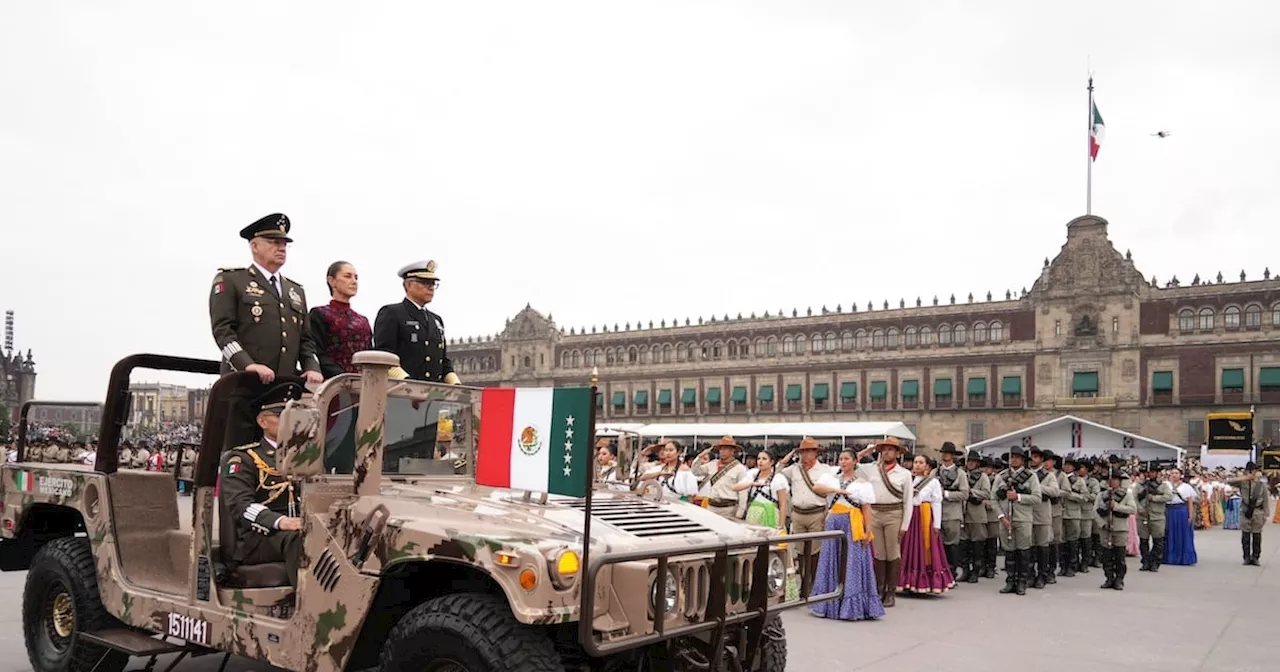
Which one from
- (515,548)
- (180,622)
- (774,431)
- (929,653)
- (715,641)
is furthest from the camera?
(774,431)

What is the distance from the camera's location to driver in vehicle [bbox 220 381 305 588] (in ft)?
17.7

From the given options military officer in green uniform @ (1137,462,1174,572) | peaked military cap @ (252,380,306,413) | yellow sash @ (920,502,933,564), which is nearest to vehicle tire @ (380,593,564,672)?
peaked military cap @ (252,380,306,413)

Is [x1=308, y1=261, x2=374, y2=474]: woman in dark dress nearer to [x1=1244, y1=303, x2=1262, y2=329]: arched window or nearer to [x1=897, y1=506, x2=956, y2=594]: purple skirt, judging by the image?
[x1=897, y1=506, x2=956, y2=594]: purple skirt

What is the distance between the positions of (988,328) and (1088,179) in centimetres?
1091

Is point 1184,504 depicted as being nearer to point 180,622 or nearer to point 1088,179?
point 180,622

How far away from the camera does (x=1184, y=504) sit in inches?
720

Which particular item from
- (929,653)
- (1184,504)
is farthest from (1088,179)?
(929,653)

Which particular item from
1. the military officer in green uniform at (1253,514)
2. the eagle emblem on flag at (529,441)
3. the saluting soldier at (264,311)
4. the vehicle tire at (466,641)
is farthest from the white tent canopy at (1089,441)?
the vehicle tire at (466,641)

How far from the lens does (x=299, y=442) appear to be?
504 cm

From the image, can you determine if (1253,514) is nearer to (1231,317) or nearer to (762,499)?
(762,499)

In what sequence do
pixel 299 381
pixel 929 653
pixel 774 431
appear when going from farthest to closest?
1. pixel 774 431
2. pixel 929 653
3. pixel 299 381

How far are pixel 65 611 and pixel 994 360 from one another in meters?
60.6

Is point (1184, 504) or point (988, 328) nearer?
point (1184, 504)

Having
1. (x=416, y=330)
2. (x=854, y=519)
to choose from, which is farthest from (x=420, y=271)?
(x=854, y=519)
